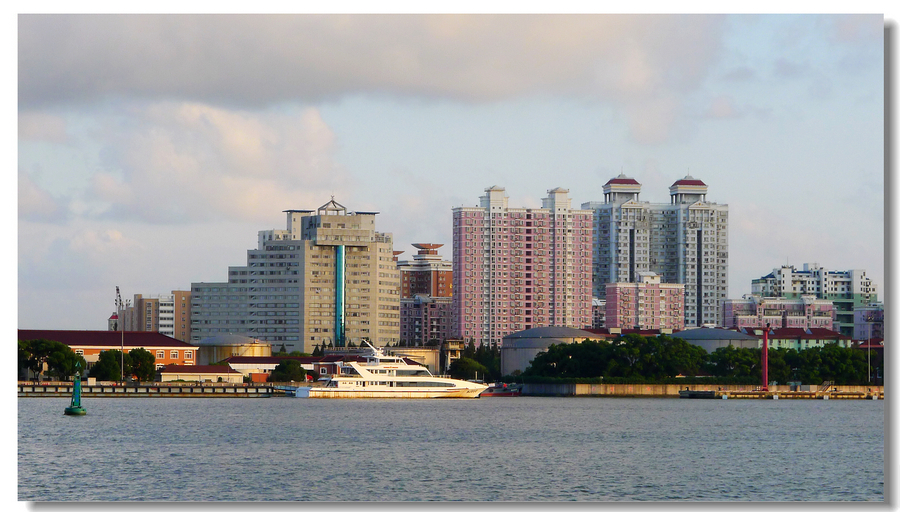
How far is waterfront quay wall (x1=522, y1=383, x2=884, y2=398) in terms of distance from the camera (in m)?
86.0

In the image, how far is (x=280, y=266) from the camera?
134375mm

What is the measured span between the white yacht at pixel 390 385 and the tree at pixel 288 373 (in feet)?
57.9

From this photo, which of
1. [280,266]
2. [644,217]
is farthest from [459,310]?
[644,217]

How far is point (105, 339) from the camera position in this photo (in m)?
95.6

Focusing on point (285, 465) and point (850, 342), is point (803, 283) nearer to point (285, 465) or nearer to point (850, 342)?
point (850, 342)

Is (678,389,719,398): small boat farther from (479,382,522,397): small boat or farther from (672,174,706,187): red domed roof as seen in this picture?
(672,174,706,187): red domed roof

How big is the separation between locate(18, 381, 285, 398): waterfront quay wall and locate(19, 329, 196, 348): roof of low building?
12.2m

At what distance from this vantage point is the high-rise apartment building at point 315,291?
133375 millimetres

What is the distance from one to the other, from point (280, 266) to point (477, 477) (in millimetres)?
106242

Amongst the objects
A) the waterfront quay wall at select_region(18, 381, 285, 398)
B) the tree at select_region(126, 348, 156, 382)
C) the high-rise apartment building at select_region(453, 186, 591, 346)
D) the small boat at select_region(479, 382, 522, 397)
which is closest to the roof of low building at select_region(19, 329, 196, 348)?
the tree at select_region(126, 348, 156, 382)

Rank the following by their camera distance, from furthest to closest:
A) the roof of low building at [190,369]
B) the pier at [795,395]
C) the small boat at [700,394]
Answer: the roof of low building at [190,369], the pier at [795,395], the small boat at [700,394]

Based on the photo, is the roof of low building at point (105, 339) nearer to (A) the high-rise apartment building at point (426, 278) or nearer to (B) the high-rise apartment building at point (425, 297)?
(B) the high-rise apartment building at point (425, 297)

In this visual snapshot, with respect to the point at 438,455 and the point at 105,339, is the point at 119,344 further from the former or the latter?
the point at 438,455

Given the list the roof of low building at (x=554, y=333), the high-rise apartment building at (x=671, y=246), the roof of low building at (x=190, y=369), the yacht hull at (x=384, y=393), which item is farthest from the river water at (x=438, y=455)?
the high-rise apartment building at (x=671, y=246)
